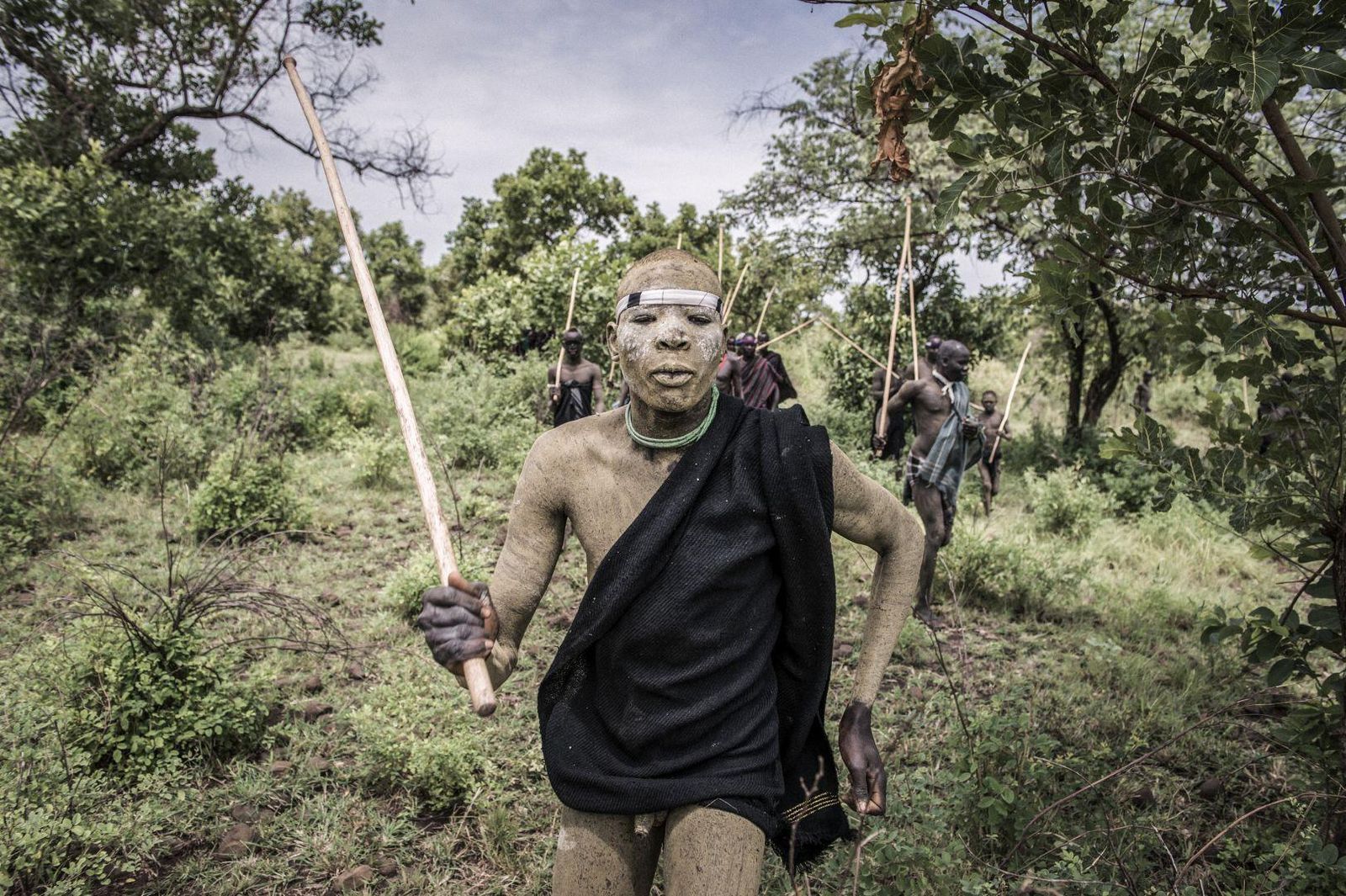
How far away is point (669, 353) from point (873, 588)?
0.86 m

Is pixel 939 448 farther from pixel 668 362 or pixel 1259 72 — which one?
pixel 668 362

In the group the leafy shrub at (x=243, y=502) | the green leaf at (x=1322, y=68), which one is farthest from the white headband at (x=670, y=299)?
the leafy shrub at (x=243, y=502)

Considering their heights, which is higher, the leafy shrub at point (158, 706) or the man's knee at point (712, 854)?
the man's knee at point (712, 854)

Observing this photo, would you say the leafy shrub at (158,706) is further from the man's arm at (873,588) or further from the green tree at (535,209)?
the green tree at (535,209)

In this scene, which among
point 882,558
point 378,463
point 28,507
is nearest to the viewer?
point 882,558

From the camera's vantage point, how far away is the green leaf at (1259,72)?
5.12 feet

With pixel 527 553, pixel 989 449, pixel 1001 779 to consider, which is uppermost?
pixel 527 553

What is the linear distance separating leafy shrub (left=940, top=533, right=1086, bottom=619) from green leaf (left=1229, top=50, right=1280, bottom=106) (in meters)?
4.49

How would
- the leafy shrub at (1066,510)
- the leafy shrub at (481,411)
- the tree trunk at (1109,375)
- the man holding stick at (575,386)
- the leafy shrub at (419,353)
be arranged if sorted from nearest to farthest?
the leafy shrub at (1066,510) → the man holding stick at (575,386) → the leafy shrub at (481,411) → the tree trunk at (1109,375) → the leafy shrub at (419,353)

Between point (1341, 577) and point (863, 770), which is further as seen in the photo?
point (1341, 577)

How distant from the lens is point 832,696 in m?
4.26

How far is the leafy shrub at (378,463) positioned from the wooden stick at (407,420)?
22.4 feet

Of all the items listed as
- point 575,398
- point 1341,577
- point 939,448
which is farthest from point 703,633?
point 575,398

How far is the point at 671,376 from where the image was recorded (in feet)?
5.76
